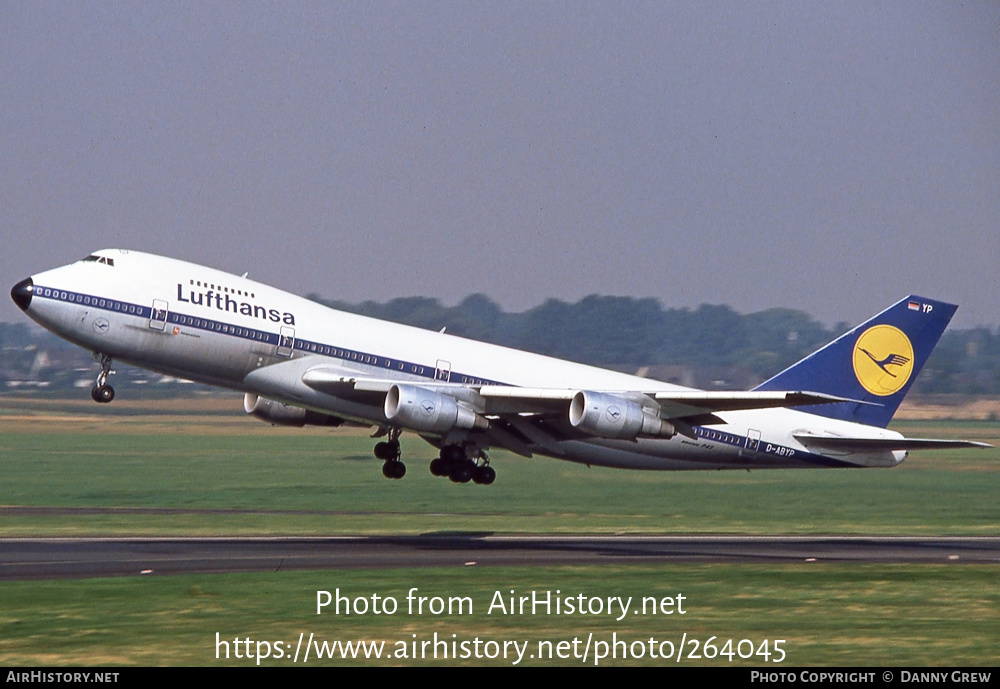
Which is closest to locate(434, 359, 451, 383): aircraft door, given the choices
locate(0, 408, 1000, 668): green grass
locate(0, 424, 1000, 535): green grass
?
locate(0, 424, 1000, 535): green grass

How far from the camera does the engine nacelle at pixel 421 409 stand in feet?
105

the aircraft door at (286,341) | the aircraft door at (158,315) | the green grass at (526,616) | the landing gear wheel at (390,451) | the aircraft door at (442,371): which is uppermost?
the aircraft door at (158,315)

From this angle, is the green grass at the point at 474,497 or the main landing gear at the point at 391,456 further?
the green grass at the point at 474,497

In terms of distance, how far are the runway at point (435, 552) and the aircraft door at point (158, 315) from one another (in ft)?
18.7

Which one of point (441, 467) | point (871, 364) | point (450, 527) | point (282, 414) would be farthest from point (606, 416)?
point (871, 364)

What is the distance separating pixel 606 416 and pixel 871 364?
1096 centimetres

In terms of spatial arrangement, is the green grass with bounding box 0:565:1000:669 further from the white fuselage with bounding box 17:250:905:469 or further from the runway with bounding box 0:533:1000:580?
the white fuselage with bounding box 17:250:905:469

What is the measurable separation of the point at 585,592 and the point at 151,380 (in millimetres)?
64721

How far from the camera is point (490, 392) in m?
33.4

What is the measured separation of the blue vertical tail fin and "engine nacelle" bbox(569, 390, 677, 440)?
23.6 feet

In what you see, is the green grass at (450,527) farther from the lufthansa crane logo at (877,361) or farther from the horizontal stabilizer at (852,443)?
the lufthansa crane logo at (877,361)

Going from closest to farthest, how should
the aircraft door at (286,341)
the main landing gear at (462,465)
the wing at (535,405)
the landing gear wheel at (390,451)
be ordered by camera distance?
the wing at (535,405)
the aircraft door at (286,341)
the main landing gear at (462,465)
the landing gear wheel at (390,451)

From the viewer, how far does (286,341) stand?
3291 cm

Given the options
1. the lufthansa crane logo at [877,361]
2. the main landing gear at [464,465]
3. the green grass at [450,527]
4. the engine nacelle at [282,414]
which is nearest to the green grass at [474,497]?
the green grass at [450,527]
